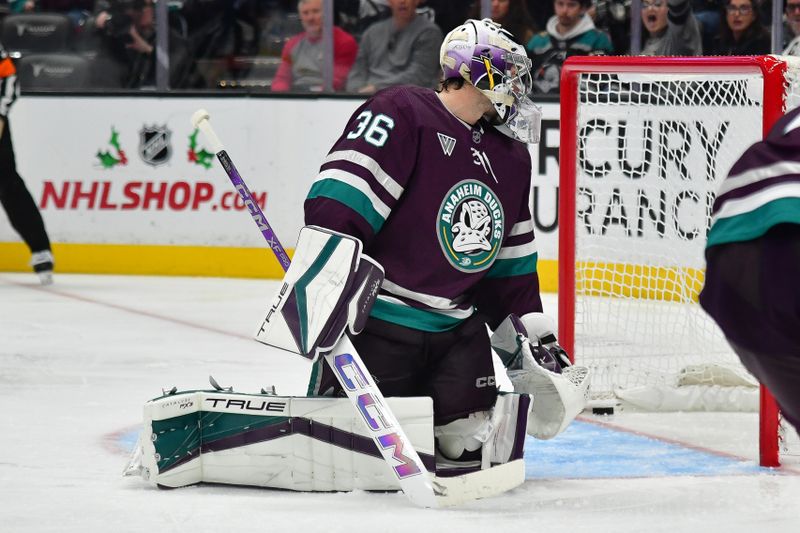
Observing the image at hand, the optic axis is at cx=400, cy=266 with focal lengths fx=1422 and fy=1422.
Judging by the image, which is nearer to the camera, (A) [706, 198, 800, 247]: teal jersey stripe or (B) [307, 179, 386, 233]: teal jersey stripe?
(A) [706, 198, 800, 247]: teal jersey stripe

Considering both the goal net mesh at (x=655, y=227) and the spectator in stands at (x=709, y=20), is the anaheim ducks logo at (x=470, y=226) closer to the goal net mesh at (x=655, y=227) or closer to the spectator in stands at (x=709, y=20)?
the goal net mesh at (x=655, y=227)

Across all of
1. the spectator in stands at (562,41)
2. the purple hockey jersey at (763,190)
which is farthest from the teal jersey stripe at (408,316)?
the spectator in stands at (562,41)

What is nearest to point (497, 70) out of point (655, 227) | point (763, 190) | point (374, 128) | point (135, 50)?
point (374, 128)

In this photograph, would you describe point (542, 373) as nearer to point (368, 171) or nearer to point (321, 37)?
point (368, 171)

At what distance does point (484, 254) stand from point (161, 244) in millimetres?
4217

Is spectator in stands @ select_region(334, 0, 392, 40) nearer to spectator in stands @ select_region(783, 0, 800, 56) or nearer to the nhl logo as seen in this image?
the nhl logo

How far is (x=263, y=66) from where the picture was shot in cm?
689

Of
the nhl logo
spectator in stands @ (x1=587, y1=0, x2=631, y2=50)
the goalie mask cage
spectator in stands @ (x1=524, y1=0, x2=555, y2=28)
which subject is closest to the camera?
the goalie mask cage

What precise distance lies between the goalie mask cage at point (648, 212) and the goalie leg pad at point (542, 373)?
24.6 inches

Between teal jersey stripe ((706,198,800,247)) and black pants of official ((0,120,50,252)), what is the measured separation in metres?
5.47

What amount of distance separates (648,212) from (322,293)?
2168mm

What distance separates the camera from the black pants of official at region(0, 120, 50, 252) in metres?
6.50

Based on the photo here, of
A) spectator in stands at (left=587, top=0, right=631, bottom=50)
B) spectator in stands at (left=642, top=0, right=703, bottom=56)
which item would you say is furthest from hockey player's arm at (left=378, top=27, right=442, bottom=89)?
spectator in stands at (left=642, top=0, right=703, bottom=56)

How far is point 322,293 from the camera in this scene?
2.56 metres
